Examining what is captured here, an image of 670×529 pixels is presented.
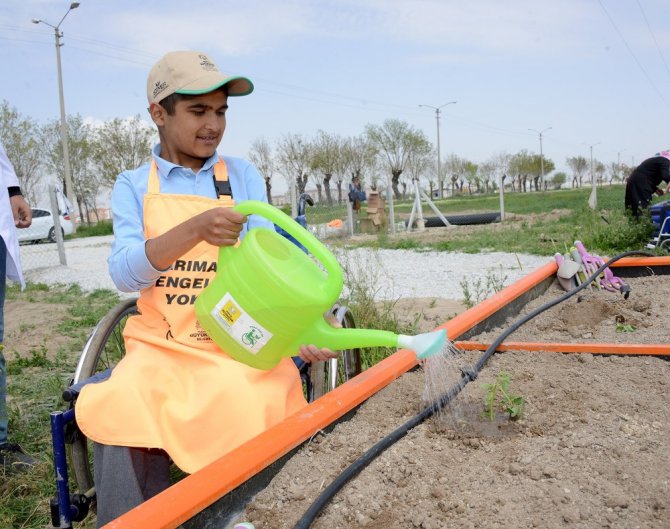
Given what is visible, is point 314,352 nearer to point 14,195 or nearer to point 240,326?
point 240,326

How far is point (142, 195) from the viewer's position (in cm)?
A: 189

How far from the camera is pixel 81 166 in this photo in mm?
35594

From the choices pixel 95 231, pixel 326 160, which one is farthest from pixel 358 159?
pixel 95 231

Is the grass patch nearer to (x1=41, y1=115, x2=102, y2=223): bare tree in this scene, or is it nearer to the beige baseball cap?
the beige baseball cap

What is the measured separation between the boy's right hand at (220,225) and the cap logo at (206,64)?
20.6 inches

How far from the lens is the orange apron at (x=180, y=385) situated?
1.48 m

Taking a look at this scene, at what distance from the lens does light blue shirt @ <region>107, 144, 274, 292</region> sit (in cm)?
169

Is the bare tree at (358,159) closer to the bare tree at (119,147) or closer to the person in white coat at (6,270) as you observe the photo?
the bare tree at (119,147)

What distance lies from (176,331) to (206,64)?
78cm

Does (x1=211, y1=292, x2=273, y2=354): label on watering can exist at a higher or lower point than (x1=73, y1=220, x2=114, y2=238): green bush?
higher

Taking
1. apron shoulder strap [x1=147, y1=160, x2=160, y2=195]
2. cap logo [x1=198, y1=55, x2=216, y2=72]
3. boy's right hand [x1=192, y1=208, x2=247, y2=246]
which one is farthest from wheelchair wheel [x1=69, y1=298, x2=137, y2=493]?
cap logo [x1=198, y1=55, x2=216, y2=72]

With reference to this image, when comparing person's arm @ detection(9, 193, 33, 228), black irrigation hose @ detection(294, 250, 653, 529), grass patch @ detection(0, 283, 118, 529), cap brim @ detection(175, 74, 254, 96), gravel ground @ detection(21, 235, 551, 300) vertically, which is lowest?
grass patch @ detection(0, 283, 118, 529)

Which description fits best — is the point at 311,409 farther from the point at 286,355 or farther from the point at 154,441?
the point at 154,441

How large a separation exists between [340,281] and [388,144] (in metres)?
66.9
